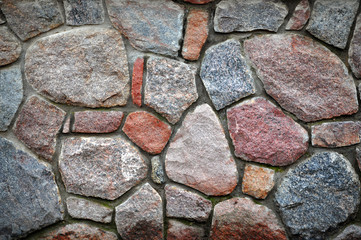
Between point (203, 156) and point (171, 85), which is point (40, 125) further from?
point (203, 156)

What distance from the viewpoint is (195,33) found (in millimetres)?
1298

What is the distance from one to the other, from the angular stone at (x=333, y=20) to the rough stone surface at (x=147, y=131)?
795 mm

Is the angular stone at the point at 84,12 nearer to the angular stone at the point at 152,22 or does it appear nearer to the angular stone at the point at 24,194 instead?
the angular stone at the point at 152,22

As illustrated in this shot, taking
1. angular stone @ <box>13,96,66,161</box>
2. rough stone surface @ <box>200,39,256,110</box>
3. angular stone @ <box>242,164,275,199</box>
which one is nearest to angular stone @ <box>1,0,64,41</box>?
angular stone @ <box>13,96,66,161</box>

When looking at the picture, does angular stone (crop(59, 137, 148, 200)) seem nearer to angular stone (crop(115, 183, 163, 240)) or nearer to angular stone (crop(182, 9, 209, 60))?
angular stone (crop(115, 183, 163, 240))

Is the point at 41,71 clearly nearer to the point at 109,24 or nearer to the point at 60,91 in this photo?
the point at 60,91

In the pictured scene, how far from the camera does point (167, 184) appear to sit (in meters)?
1.34

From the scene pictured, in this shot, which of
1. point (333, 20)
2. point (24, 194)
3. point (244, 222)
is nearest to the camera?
point (333, 20)

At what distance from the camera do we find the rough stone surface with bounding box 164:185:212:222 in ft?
4.33

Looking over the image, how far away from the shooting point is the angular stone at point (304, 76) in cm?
120

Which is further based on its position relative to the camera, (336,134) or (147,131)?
(147,131)

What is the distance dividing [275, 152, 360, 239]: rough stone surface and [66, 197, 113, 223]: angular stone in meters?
0.82

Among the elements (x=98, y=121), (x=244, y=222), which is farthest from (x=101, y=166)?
(x=244, y=222)

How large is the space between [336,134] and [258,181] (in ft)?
1.30
